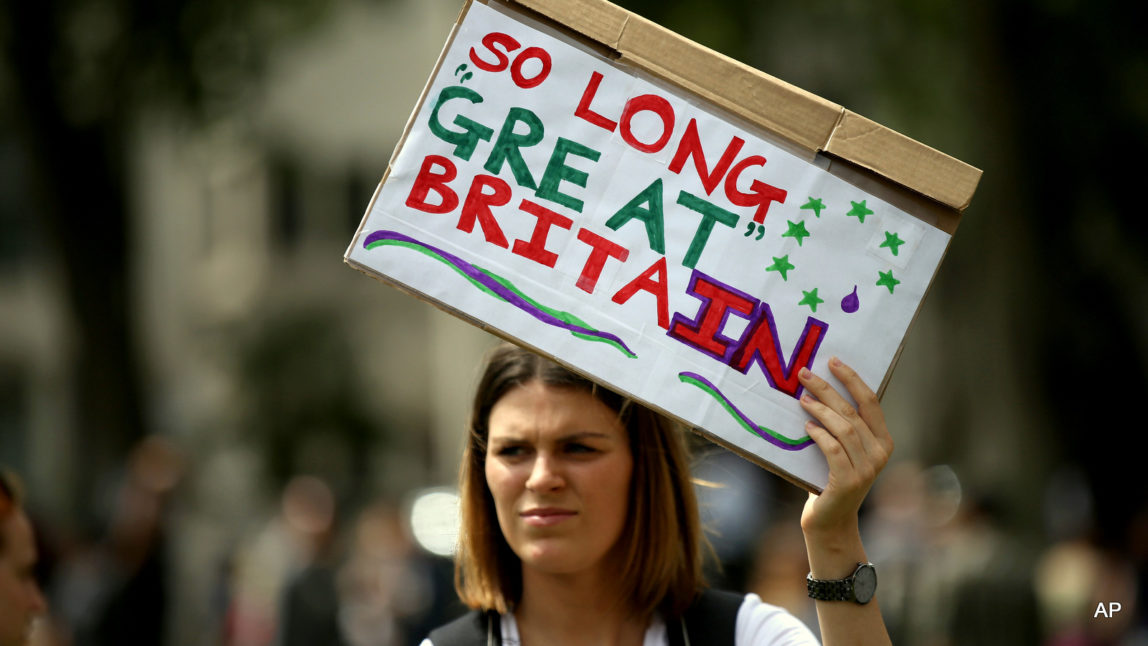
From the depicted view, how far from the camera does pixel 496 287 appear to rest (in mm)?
2508

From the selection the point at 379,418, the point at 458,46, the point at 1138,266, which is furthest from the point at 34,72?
the point at 379,418

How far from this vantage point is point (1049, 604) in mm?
8617

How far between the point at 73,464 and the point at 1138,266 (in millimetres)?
11168

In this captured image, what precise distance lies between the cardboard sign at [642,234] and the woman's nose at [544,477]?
1.05 ft

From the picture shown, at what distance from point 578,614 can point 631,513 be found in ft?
0.78

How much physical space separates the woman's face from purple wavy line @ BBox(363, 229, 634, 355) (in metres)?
0.34

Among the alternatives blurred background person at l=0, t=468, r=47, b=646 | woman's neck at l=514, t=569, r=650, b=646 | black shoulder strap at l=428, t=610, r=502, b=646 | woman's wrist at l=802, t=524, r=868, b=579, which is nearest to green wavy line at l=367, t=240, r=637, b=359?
woman's wrist at l=802, t=524, r=868, b=579

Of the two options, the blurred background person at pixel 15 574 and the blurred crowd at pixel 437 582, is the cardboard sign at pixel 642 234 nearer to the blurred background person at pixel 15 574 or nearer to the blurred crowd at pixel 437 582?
the blurred background person at pixel 15 574

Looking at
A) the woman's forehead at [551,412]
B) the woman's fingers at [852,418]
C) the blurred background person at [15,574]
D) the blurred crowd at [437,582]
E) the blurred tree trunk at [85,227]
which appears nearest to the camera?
the woman's fingers at [852,418]

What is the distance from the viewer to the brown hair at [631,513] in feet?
9.36

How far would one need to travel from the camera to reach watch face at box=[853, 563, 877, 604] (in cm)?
246

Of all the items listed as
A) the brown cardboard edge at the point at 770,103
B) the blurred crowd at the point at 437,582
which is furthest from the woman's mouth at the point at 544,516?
the blurred crowd at the point at 437,582

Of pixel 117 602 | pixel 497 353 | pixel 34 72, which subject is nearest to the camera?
pixel 497 353

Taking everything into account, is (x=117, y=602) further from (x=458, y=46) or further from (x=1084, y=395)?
(x=1084, y=395)
